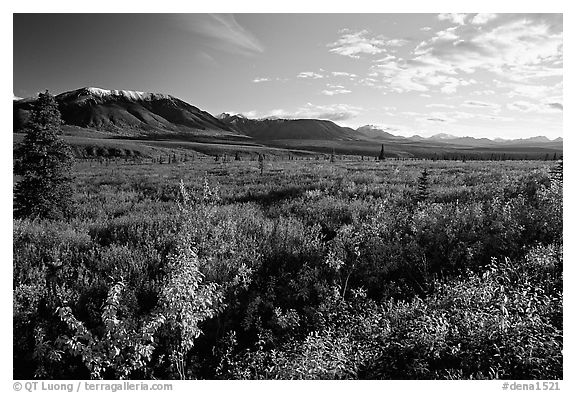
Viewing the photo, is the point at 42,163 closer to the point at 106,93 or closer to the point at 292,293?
the point at 106,93

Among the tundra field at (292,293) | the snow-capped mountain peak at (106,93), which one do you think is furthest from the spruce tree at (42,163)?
the snow-capped mountain peak at (106,93)

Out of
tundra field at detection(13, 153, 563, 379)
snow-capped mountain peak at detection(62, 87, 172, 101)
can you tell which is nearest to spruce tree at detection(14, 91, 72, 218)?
tundra field at detection(13, 153, 563, 379)

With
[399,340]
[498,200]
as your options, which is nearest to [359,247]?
[399,340]

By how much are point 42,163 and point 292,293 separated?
19.5 ft

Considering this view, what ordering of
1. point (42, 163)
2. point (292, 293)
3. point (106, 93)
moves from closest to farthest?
point (292, 293) → point (42, 163) → point (106, 93)

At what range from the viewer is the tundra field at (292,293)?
184 inches

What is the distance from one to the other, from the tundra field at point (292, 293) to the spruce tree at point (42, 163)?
21.2 inches

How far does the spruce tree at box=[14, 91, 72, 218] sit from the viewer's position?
23.3 feet

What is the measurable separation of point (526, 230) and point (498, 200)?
5.06ft

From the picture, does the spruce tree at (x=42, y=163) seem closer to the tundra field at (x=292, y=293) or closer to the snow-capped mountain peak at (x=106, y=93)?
the tundra field at (x=292, y=293)

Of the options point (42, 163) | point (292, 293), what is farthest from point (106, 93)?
point (292, 293)

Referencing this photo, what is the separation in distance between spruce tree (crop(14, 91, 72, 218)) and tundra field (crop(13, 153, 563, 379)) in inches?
21.2

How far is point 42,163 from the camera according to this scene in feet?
23.8
